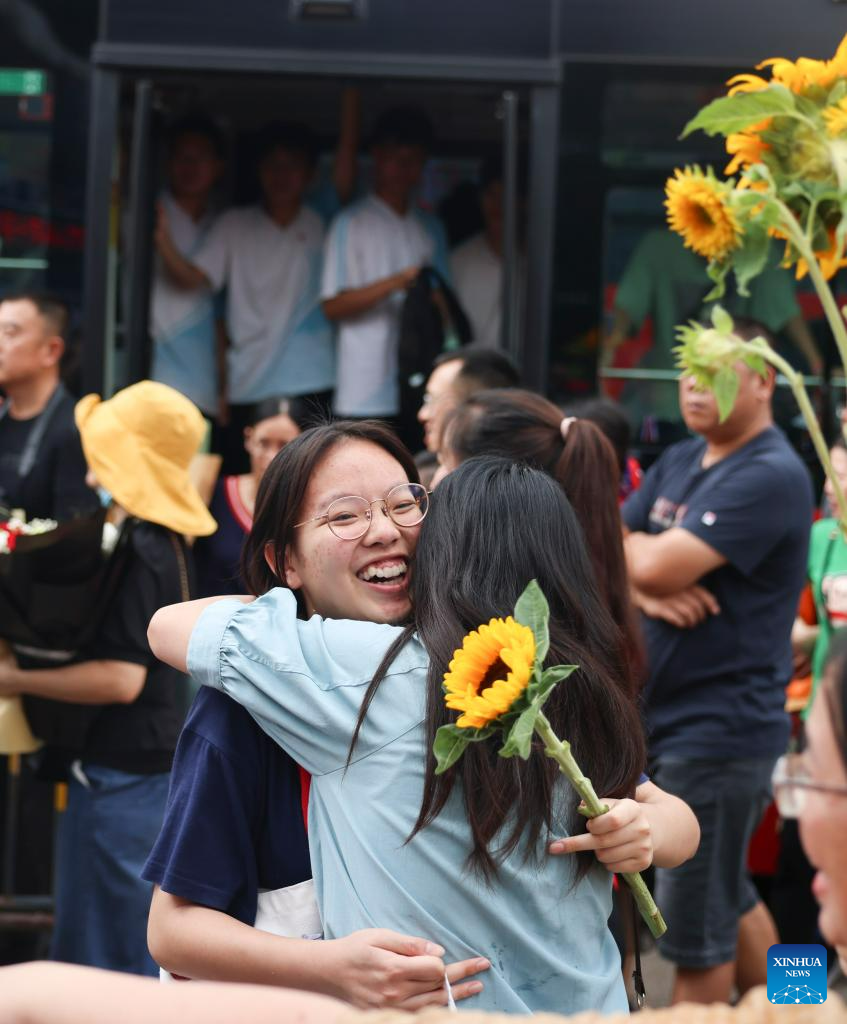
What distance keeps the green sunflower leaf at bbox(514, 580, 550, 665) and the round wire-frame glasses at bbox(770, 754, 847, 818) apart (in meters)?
0.33

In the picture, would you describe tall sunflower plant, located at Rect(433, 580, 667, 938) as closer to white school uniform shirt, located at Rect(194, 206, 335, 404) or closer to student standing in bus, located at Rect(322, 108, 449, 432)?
student standing in bus, located at Rect(322, 108, 449, 432)

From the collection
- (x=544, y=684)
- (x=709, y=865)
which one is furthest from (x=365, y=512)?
(x=709, y=865)

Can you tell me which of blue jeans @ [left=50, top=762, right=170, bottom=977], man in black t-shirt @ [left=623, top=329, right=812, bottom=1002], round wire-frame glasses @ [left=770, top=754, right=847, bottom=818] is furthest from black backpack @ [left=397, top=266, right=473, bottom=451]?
round wire-frame glasses @ [left=770, top=754, right=847, bottom=818]

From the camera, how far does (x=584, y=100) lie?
15.5 ft

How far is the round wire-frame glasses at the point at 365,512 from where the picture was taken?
210 cm

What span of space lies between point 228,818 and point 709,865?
7.39ft

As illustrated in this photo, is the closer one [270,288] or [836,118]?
[836,118]

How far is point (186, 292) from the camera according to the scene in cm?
593

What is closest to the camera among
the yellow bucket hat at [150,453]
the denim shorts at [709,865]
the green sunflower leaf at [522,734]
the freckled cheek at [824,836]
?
the freckled cheek at [824,836]

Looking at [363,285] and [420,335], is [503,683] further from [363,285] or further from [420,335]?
[363,285]

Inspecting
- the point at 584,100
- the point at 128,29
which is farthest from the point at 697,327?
the point at 128,29

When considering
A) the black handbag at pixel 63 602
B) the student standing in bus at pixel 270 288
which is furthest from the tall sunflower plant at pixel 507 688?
the student standing in bus at pixel 270 288

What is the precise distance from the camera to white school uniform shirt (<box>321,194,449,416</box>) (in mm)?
5742

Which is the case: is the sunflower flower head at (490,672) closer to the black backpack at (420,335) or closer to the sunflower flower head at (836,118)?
the sunflower flower head at (836,118)
